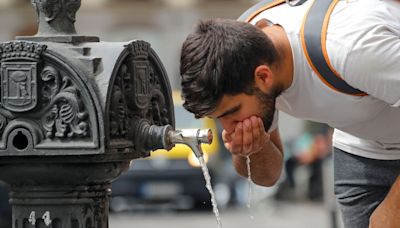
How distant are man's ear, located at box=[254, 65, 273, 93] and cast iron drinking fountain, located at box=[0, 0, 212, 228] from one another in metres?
0.27

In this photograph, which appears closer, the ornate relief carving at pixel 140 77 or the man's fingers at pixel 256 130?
the ornate relief carving at pixel 140 77

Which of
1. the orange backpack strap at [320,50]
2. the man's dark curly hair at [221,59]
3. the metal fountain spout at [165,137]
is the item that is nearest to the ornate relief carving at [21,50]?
the metal fountain spout at [165,137]

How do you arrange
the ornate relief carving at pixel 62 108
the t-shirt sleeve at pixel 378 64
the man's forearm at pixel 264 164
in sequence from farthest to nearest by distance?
the man's forearm at pixel 264 164
the t-shirt sleeve at pixel 378 64
the ornate relief carving at pixel 62 108

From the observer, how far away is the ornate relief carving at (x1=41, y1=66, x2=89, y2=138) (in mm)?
3639

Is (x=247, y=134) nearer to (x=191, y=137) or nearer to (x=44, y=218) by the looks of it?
(x=191, y=137)

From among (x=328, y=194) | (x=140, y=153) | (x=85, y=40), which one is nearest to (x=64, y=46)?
(x=85, y=40)

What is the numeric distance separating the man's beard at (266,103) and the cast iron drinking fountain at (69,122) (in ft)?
0.85

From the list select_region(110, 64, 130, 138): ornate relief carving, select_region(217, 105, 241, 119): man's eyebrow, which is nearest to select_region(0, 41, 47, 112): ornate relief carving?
select_region(110, 64, 130, 138): ornate relief carving

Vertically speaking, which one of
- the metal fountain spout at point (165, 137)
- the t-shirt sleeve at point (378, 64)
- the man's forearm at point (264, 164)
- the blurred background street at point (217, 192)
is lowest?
the blurred background street at point (217, 192)

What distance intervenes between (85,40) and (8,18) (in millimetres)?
27347

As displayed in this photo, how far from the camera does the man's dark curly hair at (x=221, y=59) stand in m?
3.92

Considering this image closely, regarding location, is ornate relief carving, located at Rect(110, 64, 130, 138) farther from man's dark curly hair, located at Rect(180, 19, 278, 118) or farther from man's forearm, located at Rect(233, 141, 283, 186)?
man's forearm, located at Rect(233, 141, 283, 186)

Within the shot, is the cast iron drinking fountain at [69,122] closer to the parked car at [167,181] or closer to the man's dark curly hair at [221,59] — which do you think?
the man's dark curly hair at [221,59]

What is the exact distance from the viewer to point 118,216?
52.0ft
